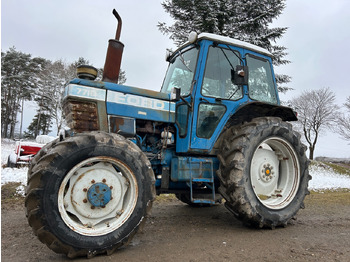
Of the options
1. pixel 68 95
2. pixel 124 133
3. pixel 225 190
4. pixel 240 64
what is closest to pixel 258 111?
pixel 240 64

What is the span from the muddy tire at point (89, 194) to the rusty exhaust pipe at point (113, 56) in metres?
1.09

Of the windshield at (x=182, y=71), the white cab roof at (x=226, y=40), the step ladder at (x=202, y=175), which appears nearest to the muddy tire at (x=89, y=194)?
the step ladder at (x=202, y=175)

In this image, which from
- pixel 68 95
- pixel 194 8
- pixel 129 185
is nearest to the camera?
pixel 129 185

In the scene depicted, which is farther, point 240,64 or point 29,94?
point 29,94

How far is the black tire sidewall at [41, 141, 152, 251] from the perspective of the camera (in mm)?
2424

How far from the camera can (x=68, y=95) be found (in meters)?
3.23

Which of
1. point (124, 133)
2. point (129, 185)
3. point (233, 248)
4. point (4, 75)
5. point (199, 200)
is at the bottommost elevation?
point (233, 248)

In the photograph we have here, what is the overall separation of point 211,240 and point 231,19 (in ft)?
43.6

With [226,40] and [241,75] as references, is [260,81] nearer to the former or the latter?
[241,75]

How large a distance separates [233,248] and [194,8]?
1433 cm

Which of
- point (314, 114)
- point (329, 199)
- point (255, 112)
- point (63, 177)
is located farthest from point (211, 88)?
point (314, 114)

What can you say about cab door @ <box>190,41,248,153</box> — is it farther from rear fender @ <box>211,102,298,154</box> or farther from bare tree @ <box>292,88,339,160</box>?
bare tree @ <box>292,88,339,160</box>

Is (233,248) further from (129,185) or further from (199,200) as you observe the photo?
(129,185)

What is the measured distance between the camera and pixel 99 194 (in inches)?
108
